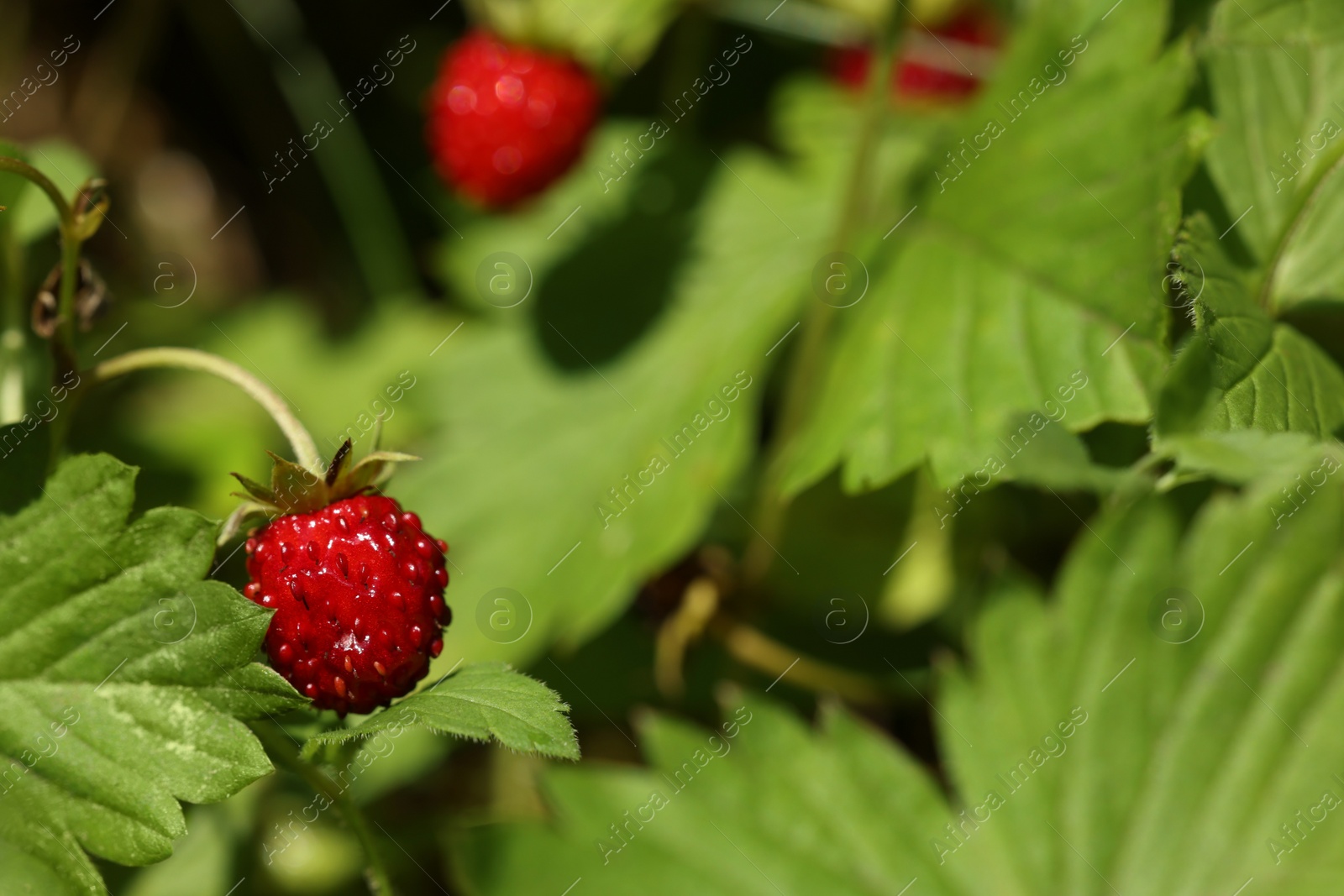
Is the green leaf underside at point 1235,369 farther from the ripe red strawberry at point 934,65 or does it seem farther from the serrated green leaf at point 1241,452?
the ripe red strawberry at point 934,65

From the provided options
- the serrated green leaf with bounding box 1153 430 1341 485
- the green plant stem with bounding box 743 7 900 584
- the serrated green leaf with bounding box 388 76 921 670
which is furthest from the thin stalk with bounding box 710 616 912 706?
the serrated green leaf with bounding box 1153 430 1341 485

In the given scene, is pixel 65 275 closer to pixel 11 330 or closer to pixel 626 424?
pixel 11 330

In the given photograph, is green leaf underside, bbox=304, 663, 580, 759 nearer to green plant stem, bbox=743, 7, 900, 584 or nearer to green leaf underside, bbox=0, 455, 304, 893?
green leaf underside, bbox=0, 455, 304, 893

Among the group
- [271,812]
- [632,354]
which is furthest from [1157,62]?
[271,812]

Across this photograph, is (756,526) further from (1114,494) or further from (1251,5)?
(1251,5)

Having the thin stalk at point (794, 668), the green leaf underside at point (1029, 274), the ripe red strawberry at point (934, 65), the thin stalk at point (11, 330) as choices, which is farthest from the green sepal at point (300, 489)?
the ripe red strawberry at point (934, 65)

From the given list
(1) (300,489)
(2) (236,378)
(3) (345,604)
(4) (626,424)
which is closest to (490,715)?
(3) (345,604)
